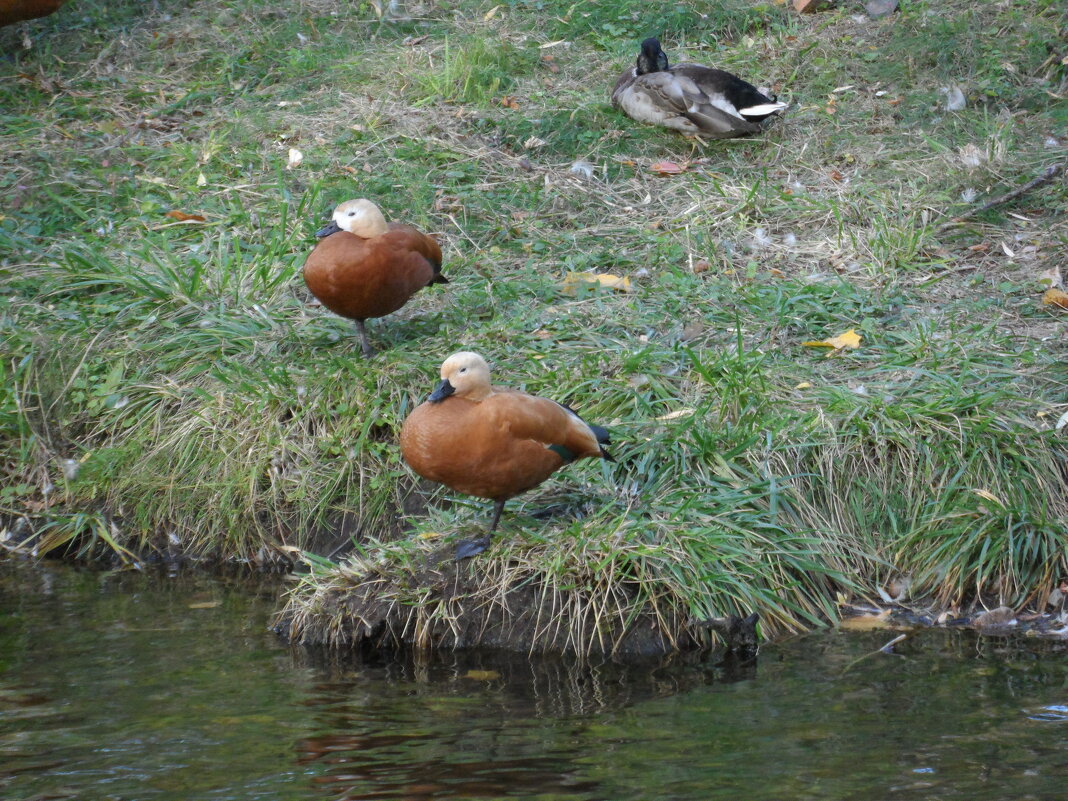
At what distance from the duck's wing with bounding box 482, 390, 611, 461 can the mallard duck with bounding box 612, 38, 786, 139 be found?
12.5ft

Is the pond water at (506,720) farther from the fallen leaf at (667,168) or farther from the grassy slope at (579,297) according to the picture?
the fallen leaf at (667,168)

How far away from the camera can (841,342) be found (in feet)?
18.6

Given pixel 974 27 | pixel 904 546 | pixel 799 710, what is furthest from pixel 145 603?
pixel 974 27

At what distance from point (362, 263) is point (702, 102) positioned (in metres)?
3.26

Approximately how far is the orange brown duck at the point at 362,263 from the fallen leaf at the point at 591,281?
41.4 inches

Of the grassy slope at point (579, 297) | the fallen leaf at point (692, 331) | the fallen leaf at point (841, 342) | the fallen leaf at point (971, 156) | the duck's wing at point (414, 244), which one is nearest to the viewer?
the grassy slope at point (579, 297)

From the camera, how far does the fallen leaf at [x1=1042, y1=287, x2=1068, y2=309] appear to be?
5879 mm

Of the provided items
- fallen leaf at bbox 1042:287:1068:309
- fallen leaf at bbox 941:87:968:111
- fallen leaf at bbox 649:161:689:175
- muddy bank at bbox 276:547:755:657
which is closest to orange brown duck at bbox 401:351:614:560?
muddy bank at bbox 276:547:755:657

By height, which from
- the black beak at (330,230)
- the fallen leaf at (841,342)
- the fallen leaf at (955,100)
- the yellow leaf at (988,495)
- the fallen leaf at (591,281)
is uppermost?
the fallen leaf at (955,100)

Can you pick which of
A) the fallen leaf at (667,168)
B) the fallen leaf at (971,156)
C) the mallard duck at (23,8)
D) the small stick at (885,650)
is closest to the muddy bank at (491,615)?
the small stick at (885,650)

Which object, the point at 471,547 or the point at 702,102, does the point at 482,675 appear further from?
the point at 702,102

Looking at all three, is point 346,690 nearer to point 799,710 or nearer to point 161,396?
point 799,710

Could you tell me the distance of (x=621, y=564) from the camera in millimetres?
4297

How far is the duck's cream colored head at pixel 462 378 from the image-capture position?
13.3 feet
